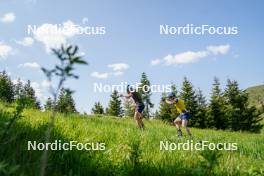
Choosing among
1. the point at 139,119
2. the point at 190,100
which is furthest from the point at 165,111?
the point at 139,119

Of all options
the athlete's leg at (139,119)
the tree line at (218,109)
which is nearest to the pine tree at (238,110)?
the tree line at (218,109)

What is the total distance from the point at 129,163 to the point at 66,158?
32.0 inches

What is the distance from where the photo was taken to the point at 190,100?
240 ft

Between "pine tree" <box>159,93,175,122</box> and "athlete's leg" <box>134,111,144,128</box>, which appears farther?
"pine tree" <box>159,93,175,122</box>

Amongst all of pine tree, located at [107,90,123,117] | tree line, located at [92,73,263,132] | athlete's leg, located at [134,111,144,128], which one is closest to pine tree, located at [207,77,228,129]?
tree line, located at [92,73,263,132]

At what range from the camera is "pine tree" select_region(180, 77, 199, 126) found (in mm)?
72000

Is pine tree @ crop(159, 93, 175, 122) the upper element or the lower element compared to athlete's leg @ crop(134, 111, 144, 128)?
upper

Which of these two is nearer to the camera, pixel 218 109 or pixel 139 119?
pixel 139 119

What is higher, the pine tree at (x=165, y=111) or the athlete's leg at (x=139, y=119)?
the pine tree at (x=165, y=111)

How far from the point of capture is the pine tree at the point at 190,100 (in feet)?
236

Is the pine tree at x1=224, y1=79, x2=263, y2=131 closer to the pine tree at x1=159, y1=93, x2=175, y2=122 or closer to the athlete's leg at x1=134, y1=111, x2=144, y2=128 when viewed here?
the pine tree at x1=159, y1=93, x2=175, y2=122

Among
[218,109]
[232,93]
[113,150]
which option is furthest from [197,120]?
[113,150]

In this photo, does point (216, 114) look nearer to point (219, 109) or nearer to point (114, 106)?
point (219, 109)

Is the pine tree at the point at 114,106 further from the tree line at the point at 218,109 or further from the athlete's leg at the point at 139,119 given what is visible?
the athlete's leg at the point at 139,119
